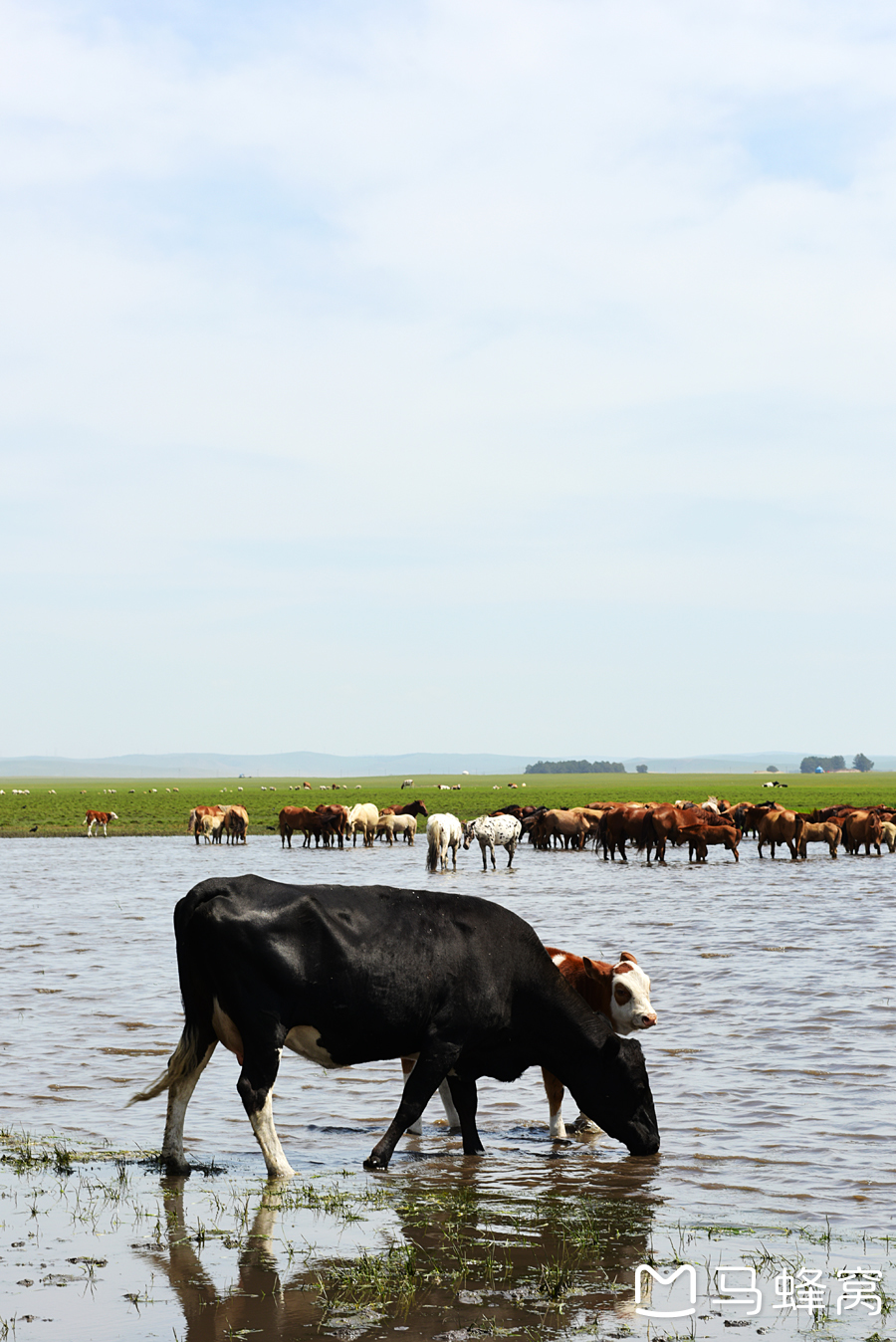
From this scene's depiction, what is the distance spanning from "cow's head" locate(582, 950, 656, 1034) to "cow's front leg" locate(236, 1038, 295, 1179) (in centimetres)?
269

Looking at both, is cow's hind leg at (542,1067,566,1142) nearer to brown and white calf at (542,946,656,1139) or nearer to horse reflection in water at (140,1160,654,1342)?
brown and white calf at (542,946,656,1139)

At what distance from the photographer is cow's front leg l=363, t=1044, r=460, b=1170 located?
336 inches

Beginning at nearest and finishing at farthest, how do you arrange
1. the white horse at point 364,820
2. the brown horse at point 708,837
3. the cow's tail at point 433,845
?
the cow's tail at point 433,845
the brown horse at point 708,837
the white horse at point 364,820

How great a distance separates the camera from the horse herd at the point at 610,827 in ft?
132

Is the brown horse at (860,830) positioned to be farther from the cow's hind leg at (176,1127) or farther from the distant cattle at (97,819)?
the cow's hind leg at (176,1127)

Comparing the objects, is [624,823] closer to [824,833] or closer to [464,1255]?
[824,833]

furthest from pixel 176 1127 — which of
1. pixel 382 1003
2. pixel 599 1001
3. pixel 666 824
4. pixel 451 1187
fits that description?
pixel 666 824

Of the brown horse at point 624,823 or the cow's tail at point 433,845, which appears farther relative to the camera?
the brown horse at point 624,823

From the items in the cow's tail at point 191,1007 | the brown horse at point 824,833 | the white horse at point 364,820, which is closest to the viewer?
the cow's tail at point 191,1007

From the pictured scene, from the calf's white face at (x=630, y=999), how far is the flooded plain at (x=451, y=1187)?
0.82 m

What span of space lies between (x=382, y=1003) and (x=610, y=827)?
122ft

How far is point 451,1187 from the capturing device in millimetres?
→ 8133

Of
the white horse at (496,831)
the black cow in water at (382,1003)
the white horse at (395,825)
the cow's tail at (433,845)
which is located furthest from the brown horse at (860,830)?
the black cow in water at (382,1003)

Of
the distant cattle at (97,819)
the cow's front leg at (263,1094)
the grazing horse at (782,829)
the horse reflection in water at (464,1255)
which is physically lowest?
the distant cattle at (97,819)
